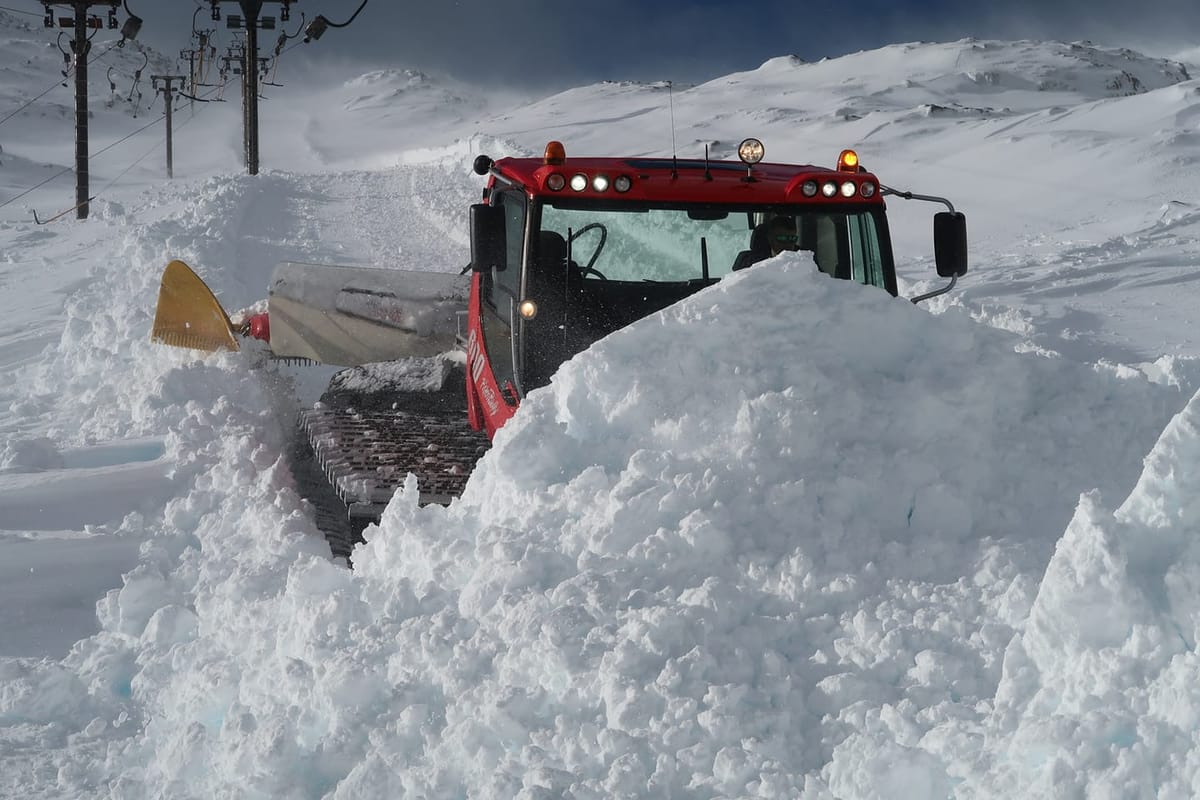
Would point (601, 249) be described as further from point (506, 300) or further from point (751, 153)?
point (751, 153)

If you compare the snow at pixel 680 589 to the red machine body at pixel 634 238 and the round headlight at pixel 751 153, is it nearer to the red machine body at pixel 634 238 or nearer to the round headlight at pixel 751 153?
the red machine body at pixel 634 238

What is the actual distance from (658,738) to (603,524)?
0.88 metres

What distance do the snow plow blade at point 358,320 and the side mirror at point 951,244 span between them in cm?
377

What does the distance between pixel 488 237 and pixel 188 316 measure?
3.80 m

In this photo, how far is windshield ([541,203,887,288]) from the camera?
15.9 ft

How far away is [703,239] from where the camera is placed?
4969 mm

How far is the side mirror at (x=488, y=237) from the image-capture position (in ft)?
15.9

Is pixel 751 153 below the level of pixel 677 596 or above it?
above

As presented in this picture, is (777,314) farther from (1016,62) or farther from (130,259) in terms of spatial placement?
(1016,62)

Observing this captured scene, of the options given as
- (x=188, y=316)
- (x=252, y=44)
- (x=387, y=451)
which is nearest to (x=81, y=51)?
(x=252, y=44)

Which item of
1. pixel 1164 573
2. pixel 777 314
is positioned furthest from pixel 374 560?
pixel 1164 573

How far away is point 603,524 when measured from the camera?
3.44 metres

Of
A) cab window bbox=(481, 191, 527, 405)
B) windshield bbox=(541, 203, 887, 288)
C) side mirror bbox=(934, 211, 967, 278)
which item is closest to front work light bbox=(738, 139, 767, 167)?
windshield bbox=(541, 203, 887, 288)

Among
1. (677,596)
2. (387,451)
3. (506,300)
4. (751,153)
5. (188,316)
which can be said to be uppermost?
(751,153)
